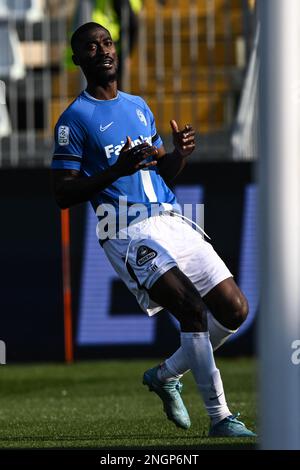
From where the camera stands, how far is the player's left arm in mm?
7070

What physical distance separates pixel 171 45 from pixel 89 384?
5823 millimetres

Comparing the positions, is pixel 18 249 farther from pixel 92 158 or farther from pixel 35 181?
pixel 92 158

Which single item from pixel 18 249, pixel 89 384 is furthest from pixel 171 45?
pixel 89 384

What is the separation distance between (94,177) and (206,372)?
47.8 inches

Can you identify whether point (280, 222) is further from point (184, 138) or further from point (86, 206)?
point (86, 206)

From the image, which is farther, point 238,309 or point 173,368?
point 173,368

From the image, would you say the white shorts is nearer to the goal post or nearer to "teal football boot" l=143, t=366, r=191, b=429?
"teal football boot" l=143, t=366, r=191, b=429

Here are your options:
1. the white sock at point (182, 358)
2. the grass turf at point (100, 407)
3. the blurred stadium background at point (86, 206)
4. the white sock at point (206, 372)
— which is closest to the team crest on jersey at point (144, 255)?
the white sock at point (206, 372)

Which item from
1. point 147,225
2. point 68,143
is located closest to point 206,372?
point 147,225

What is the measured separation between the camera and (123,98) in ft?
24.0

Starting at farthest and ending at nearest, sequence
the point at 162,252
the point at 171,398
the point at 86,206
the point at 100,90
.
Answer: the point at 86,206 < the point at 100,90 < the point at 171,398 < the point at 162,252

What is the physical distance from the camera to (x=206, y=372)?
21.8 feet

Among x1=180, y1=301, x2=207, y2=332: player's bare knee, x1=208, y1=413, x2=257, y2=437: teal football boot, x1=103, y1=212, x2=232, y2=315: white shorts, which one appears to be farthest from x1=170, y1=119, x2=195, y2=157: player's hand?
x1=208, y1=413, x2=257, y2=437: teal football boot

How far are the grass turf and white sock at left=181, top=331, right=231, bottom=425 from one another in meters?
0.19
